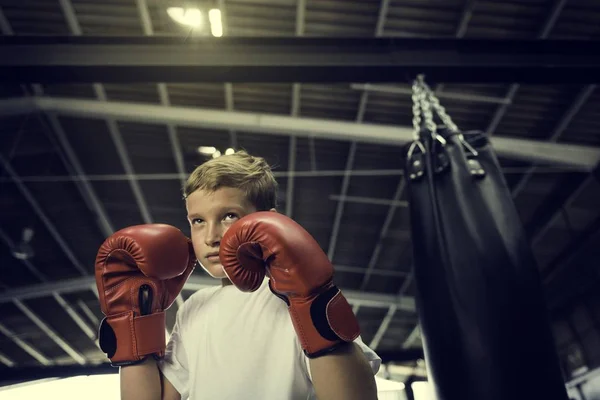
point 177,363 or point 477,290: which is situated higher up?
point 477,290

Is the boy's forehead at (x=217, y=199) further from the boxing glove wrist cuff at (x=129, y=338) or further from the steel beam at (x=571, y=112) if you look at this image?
the steel beam at (x=571, y=112)

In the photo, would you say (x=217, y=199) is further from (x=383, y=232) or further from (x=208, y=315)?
(x=383, y=232)

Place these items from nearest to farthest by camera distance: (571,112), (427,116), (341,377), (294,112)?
1. (341,377)
2. (427,116)
3. (571,112)
4. (294,112)

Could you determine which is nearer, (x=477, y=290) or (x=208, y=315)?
(x=208, y=315)

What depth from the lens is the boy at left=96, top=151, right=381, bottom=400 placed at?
1.08m

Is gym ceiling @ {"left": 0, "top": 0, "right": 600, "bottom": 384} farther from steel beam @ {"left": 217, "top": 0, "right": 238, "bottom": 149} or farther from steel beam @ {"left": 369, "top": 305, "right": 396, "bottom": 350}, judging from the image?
steel beam @ {"left": 369, "top": 305, "right": 396, "bottom": 350}

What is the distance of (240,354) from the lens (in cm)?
111

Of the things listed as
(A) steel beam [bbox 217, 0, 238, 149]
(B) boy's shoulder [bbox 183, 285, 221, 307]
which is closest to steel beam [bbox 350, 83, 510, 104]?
(A) steel beam [bbox 217, 0, 238, 149]

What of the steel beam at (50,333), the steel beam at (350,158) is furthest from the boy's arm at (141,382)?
the steel beam at (50,333)

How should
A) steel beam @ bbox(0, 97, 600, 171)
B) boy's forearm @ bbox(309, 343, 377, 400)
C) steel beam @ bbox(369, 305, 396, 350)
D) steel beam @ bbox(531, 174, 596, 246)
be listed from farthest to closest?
steel beam @ bbox(369, 305, 396, 350) < steel beam @ bbox(531, 174, 596, 246) < steel beam @ bbox(0, 97, 600, 171) < boy's forearm @ bbox(309, 343, 377, 400)

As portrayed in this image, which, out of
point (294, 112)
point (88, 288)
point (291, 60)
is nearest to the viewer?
point (291, 60)

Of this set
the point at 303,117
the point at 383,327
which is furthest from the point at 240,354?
the point at 383,327

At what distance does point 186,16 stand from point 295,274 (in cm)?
325

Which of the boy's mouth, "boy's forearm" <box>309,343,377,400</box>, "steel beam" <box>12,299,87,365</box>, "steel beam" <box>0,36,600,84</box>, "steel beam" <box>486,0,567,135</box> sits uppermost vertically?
"steel beam" <box>12,299,87,365</box>
